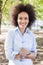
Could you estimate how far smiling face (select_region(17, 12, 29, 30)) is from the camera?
133cm

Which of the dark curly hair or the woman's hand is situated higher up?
the dark curly hair

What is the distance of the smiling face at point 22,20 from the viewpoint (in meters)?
1.33

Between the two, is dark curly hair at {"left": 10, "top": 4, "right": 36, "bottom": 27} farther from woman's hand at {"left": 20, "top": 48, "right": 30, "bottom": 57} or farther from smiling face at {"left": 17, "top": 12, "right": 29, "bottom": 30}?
woman's hand at {"left": 20, "top": 48, "right": 30, "bottom": 57}

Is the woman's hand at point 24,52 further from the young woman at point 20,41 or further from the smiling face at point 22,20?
the smiling face at point 22,20

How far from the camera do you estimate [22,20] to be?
1338 mm

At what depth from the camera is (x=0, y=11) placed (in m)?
2.60

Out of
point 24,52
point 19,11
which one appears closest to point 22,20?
point 19,11

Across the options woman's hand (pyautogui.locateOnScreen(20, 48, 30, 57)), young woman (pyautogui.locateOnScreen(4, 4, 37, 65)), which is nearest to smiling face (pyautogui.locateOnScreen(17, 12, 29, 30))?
young woman (pyautogui.locateOnScreen(4, 4, 37, 65))

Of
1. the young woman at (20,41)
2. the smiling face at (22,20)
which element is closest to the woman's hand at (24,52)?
the young woman at (20,41)

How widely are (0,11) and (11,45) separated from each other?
1415 mm

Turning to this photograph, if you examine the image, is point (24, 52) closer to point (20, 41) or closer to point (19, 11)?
point (20, 41)

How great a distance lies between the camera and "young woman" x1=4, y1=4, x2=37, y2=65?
129 centimetres

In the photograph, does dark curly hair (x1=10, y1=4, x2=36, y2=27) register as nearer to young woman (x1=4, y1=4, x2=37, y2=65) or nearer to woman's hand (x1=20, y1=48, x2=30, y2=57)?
young woman (x1=4, y1=4, x2=37, y2=65)

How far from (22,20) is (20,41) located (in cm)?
17
